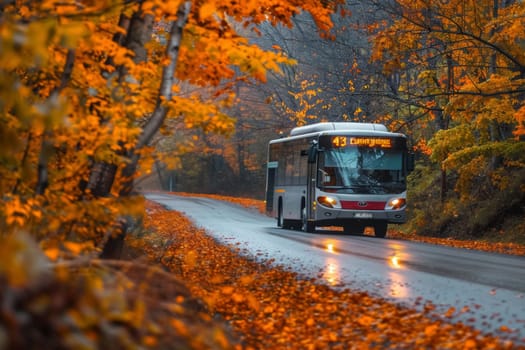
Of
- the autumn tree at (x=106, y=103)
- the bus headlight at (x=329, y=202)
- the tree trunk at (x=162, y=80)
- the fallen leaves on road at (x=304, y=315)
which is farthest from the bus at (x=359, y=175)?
the tree trunk at (x=162, y=80)

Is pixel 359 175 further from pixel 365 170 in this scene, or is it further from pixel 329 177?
pixel 329 177

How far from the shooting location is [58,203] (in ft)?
31.4

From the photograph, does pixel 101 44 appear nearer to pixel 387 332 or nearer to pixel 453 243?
pixel 387 332

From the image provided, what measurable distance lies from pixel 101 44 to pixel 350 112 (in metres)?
31.6

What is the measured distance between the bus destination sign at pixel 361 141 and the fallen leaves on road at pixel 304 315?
11662 mm

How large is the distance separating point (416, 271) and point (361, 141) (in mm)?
12647

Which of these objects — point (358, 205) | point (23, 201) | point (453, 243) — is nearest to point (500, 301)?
point (23, 201)

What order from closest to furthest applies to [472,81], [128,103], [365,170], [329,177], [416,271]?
1. [128,103]
2. [416,271]
3. [472,81]
4. [365,170]
5. [329,177]

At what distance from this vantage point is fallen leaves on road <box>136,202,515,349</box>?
9.16m

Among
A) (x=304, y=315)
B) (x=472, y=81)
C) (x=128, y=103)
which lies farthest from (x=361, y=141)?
(x=128, y=103)

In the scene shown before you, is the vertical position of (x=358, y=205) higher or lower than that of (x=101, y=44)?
lower

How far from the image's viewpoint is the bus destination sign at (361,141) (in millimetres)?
28531

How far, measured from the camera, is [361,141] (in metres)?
28.6

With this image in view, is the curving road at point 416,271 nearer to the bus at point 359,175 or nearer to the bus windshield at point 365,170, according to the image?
the bus at point 359,175
